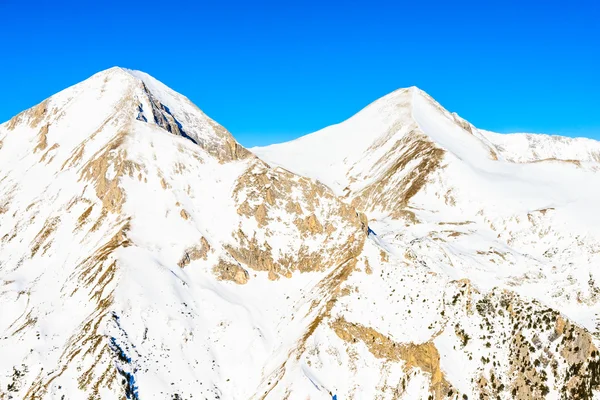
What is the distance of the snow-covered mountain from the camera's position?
2410 inches

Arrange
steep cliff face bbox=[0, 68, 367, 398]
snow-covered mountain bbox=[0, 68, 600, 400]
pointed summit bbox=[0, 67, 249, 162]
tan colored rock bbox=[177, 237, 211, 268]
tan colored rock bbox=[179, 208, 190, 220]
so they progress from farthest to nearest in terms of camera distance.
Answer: pointed summit bbox=[0, 67, 249, 162]
tan colored rock bbox=[179, 208, 190, 220]
tan colored rock bbox=[177, 237, 211, 268]
steep cliff face bbox=[0, 68, 367, 398]
snow-covered mountain bbox=[0, 68, 600, 400]

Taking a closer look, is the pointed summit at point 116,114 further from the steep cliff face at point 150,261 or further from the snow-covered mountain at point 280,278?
the steep cliff face at point 150,261

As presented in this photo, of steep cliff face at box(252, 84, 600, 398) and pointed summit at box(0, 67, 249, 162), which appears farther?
pointed summit at box(0, 67, 249, 162)

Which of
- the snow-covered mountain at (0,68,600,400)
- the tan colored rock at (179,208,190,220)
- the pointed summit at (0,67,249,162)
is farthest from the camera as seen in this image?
the pointed summit at (0,67,249,162)

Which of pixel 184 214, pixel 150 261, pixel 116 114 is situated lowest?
pixel 150 261

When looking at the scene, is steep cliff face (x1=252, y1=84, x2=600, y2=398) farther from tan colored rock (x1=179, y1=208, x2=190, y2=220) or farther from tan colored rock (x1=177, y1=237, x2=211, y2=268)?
tan colored rock (x1=179, y1=208, x2=190, y2=220)

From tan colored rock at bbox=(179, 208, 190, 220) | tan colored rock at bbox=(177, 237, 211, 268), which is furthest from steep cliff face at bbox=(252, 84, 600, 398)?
tan colored rock at bbox=(179, 208, 190, 220)

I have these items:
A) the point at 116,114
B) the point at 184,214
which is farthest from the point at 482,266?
the point at 116,114

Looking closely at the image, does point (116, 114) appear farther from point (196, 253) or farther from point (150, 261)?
point (150, 261)

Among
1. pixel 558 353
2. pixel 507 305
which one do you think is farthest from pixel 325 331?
pixel 558 353

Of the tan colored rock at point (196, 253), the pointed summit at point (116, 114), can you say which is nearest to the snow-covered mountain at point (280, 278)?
the tan colored rock at point (196, 253)

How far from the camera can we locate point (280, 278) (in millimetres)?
87500

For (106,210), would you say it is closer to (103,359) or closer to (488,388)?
(103,359)

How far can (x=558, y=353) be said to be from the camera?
57.3 meters
